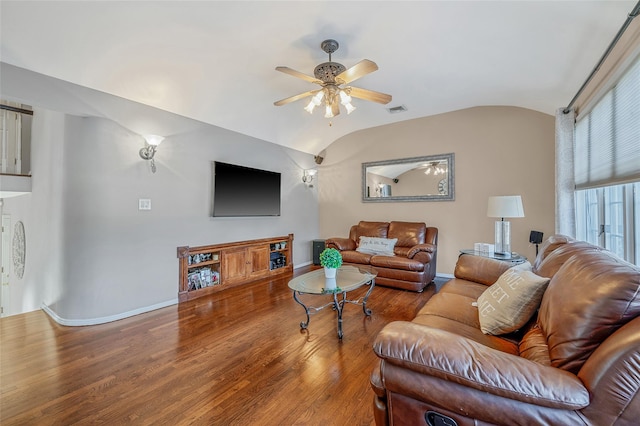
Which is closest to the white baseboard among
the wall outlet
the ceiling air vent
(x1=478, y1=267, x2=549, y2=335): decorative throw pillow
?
the wall outlet

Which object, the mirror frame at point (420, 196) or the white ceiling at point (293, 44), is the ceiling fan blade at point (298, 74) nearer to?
the white ceiling at point (293, 44)

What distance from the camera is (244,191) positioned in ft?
14.4

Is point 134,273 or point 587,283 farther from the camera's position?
point 134,273

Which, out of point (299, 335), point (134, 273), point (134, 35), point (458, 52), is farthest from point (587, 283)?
point (134, 273)

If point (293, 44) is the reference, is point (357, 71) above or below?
below

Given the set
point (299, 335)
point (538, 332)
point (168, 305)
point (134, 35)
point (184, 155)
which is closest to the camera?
point (538, 332)

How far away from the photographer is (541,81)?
3.00 m

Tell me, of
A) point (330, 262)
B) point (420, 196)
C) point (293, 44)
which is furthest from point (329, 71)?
point (420, 196)

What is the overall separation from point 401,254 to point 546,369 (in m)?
3.39

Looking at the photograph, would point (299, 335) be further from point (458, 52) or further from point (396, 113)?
point (396, 113)

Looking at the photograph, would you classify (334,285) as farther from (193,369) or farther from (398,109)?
(398,109)

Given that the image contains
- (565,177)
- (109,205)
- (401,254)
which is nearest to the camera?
(109,205)

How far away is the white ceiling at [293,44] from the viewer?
2.08m

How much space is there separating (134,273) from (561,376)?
12.3ft
